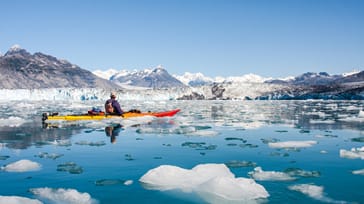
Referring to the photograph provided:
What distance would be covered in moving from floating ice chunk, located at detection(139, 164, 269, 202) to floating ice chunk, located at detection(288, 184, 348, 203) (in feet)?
2.19

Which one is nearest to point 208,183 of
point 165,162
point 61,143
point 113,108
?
point 165,162

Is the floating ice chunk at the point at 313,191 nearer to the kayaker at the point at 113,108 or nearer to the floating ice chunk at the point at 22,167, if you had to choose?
the floating ice chunk at the point at 22,167

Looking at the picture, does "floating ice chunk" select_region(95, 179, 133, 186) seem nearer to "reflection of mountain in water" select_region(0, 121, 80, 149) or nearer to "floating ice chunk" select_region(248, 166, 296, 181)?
"floating ice chunk" select_region(248, 166, 296, 181)

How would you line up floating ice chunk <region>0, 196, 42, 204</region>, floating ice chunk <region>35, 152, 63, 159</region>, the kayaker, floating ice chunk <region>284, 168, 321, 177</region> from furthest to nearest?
the kayaker < floating ice chunk <region>35, 152, 63, 159</region> < floating ice chunk <region>284, 168, 321, 177</region> < floating ice chunk <region>0, 196, 42, 204</region>

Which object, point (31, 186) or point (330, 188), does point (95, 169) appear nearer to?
point (31, 186)

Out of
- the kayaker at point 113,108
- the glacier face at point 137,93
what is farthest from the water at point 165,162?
the glacier face at point 137,93

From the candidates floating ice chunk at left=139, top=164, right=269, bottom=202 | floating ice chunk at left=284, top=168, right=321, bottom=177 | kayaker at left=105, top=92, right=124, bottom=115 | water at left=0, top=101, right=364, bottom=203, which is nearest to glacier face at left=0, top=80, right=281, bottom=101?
A: kayaker at left=105, top=92, right=124, bottom=115

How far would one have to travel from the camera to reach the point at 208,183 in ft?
19.7

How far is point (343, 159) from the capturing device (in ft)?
28.8

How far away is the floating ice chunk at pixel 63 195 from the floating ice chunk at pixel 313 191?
10.8 ft

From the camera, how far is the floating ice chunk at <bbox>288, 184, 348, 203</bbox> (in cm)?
559

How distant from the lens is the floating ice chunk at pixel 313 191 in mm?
5590

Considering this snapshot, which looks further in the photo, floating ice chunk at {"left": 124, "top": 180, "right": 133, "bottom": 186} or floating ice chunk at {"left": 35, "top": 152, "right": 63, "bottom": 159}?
floating ice chunk at {"left": 35, "top": 152, "right": 63, "bottom": 159}

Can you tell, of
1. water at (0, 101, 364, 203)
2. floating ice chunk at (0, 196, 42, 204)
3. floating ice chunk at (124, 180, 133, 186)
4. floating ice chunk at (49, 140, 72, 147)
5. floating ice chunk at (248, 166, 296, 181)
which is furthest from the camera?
floating ice chunk at (49, 140, 72, 147)
